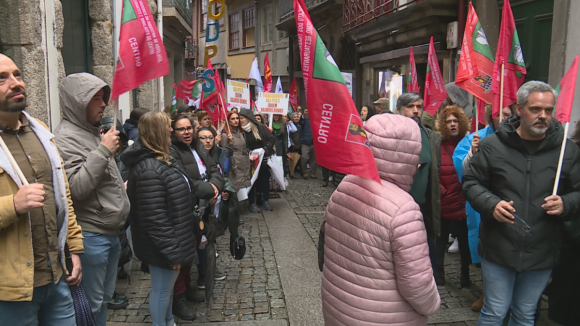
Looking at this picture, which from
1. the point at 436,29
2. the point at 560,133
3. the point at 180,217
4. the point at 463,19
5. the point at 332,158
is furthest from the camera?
the point at 436,29

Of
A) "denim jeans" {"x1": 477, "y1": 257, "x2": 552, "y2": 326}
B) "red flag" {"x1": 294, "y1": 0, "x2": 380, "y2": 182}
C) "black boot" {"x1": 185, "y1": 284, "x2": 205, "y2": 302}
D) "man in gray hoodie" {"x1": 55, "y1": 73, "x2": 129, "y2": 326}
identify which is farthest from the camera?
"black boot" {"x1": 185, "y1": 284, "x2": 205, "y2": 302}

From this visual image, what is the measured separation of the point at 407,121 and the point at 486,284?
1443mm

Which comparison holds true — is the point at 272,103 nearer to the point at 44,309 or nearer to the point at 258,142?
the point at 258,142

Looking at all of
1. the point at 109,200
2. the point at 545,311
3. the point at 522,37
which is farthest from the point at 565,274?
the point at 522,37

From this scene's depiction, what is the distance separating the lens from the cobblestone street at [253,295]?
171 inches

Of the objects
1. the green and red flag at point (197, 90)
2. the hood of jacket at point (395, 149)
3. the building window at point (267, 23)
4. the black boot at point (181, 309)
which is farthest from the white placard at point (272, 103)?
the building window at point (267, 23)

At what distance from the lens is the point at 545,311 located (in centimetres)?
447

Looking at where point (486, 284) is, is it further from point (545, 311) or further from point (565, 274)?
point (545, 311)

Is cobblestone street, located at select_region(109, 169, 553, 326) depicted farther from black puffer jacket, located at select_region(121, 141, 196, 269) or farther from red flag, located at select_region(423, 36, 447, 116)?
red flag, located at select_region(423, 36, 447, 116)

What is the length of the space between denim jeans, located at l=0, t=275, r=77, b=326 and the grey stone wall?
3081mm

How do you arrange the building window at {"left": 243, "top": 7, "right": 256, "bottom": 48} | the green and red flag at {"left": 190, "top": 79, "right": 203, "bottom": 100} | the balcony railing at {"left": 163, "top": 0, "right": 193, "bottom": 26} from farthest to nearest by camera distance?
the building window at {"left": 243, "top": 7, "right": 256, "bottom": 48} → the balcony railing at {"left": 163, "top": 0, "right": 193, "bottom": 26} → the green and red flag at {"left": 190, "top": 79, "right": 203, "bottom": 100}

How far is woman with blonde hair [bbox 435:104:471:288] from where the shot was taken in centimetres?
492

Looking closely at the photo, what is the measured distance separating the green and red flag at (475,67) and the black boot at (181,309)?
327 cm

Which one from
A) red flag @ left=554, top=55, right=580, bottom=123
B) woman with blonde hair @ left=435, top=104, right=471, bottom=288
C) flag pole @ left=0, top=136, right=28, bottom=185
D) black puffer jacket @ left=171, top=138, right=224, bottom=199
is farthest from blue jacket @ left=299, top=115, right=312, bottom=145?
flag pole @ left=0, top=136, right=28, bottom=185
